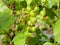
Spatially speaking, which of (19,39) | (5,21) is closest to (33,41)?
(19,39)

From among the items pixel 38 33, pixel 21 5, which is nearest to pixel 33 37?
pixel 38 33

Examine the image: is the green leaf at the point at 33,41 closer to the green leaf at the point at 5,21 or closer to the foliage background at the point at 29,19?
the foliage background at the point at 29,19

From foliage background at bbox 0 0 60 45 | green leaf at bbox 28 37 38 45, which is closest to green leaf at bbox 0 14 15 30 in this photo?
foliage background at bbox 0 0 60 45

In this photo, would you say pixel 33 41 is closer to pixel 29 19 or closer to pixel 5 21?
pixel 29 19

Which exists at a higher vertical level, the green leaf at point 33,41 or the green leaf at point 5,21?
the green leaf at point 5,21

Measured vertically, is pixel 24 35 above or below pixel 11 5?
below

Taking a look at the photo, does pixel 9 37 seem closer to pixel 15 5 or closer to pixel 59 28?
pixel 15 5

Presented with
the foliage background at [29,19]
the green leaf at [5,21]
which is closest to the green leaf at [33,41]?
the foliage background at [29,19]

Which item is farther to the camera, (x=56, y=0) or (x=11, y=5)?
(x=11, y=5)

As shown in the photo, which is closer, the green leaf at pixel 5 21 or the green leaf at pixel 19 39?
the green leaf at pixel 5 21

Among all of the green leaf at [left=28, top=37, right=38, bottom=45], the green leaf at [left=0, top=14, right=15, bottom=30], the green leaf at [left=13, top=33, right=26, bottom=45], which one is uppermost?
the green leaf at [left=0, top=14, right=15, bottom=30]

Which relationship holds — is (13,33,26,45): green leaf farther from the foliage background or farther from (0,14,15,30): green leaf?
(0,14,15,30): green leaf
